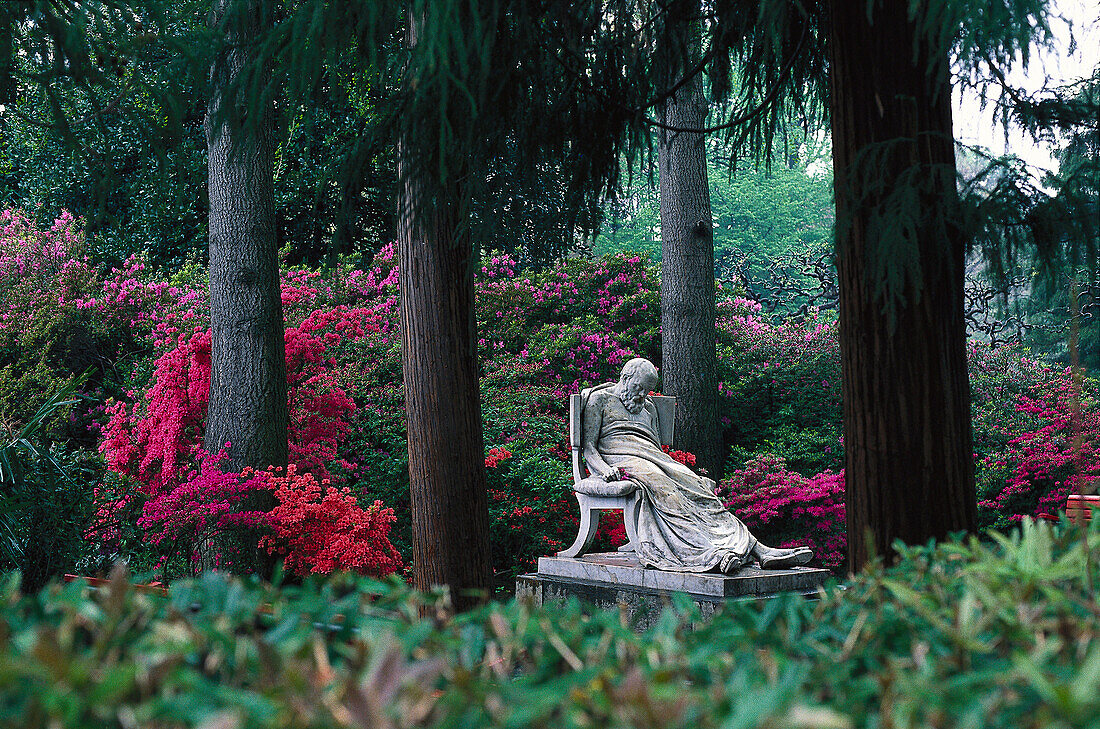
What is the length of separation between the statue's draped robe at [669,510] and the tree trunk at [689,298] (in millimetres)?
3316

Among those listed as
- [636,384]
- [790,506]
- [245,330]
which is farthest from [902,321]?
[790,506]

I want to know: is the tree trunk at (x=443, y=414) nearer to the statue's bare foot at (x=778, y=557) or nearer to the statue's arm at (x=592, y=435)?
the statue's arm at (x=592, y=435)

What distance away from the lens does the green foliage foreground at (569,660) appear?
0.92m

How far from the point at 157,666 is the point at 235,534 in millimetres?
7281

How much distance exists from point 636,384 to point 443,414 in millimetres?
3090

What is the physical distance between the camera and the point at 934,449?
3.12 m

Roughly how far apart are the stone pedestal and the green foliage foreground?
537cm

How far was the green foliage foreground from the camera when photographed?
922mm

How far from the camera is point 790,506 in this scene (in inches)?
424

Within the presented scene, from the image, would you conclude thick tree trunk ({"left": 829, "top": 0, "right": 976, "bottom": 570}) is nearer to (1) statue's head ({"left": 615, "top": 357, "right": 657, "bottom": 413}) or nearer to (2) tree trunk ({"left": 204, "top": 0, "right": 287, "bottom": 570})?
(1) statue's head ({"left": 615, "top": 357, "right": 657, "bottom": 413})

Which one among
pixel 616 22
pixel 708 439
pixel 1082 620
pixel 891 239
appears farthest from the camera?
pixel 708 439

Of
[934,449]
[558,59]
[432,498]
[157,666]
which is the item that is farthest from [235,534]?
[157,666]

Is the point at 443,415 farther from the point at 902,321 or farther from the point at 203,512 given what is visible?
the point at 203,512

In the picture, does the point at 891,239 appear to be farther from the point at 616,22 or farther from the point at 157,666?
the point at 157,666
